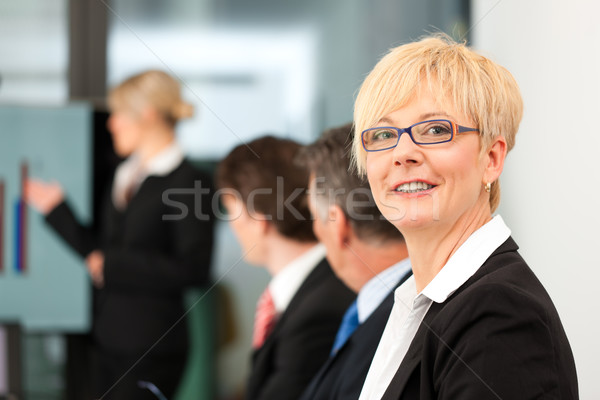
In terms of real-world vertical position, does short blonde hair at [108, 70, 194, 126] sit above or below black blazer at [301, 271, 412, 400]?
above

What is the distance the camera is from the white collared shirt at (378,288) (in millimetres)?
1195

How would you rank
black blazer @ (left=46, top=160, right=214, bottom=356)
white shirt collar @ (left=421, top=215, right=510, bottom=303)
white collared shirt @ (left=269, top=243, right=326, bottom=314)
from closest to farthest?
white shirt collar @ (left=421, top=215, right=510, bottom=303)
white collared shirt @ (left=269, top=243, right=326, bottom=314)
black blazer @ (left=46, top=160, right=214, bottom=356)

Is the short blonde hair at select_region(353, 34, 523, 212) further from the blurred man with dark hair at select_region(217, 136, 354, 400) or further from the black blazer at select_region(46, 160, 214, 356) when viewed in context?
the black blazer at select_region(46, 160, 214, 356)

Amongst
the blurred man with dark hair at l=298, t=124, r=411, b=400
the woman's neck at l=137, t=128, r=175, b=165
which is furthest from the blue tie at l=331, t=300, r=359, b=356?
the woman's neck at l=137, t=128, r=175, b=165

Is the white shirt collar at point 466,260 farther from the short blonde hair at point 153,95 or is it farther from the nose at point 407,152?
the short blonde hair at point 153,95

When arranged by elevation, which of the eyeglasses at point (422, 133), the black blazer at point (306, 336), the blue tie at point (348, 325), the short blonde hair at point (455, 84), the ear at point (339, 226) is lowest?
the black blazer at point (306, 336)

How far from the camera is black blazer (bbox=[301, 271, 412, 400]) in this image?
1104 mm

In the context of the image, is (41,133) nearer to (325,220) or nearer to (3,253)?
(3,253)

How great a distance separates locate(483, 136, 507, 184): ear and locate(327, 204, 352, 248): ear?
1.56 ft

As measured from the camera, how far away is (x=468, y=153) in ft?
2.91

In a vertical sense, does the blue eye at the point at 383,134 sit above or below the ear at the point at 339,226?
above

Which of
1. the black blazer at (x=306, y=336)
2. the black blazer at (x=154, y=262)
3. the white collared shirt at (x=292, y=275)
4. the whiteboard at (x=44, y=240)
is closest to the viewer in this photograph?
the black blazer at (x=306, y=336)

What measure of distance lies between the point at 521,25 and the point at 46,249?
72.7 inches

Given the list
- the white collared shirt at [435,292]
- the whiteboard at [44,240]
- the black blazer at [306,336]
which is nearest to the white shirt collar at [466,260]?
the white collared shirt at [435,292]
